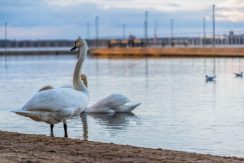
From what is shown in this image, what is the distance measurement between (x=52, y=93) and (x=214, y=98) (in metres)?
11.9

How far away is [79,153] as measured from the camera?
9.00 metres

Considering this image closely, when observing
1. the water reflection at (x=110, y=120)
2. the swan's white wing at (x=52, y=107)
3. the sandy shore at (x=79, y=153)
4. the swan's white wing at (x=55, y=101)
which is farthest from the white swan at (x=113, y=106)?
the sandy shore at (x=79, y=153)

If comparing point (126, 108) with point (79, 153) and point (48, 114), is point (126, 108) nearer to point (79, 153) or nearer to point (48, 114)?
point (48, 114)

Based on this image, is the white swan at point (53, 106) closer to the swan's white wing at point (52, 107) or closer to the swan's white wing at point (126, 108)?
the swan's white wing at point (52, 107)

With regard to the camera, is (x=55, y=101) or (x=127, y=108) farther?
(x=127, y=108)

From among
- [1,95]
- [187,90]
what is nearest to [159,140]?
[1,95]

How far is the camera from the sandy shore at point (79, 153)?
8445 mm

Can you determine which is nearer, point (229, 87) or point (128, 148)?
point (128, 148)

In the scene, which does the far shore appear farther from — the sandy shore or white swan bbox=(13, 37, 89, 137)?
the sandy shore

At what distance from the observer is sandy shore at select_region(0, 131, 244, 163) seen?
27.7 ft

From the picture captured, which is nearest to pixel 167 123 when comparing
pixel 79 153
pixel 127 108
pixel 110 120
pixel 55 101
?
pixel 110 120

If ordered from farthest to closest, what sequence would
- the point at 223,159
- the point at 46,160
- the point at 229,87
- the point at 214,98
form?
the point at 229,87, the point at 214,98, the point at 223,159, the point at 46,160

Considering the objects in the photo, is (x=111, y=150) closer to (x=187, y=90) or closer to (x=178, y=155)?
(x=178, y=155)

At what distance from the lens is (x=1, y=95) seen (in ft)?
79.0
